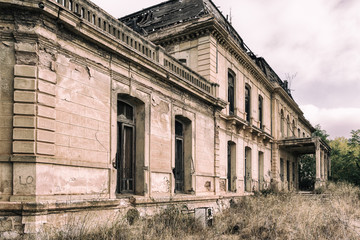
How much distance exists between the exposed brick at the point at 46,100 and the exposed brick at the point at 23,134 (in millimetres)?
597

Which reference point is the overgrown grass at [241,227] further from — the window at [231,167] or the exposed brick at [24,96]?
the window at [231,167]

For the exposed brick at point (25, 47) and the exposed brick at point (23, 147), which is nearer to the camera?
the exposed brick at point (23, 147)

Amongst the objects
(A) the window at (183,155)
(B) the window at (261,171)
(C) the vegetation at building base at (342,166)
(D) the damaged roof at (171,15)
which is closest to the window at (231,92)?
(D) the damaged roof at (171,15)

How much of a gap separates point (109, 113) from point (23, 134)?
8.03 feet

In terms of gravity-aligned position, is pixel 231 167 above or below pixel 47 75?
below

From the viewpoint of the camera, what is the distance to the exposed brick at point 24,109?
20.9 ft

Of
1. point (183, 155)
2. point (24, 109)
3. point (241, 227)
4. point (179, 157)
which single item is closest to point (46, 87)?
point (24, 109)

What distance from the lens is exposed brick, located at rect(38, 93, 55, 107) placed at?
6.56m

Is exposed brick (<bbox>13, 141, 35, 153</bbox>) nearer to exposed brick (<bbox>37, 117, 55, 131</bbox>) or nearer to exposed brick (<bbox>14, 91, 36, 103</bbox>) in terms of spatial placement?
exposed brick (<bbox>37, 117, 55, 131</bbox>)

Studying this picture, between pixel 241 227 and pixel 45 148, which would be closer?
pixel 45 148

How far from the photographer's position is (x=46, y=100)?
21.9 feet

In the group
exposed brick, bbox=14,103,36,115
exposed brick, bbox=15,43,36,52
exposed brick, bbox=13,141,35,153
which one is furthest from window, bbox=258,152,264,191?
exposed brick, bbox=15,43,36,52

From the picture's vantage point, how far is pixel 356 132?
40.6m

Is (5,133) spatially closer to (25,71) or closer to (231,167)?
(25,71)
